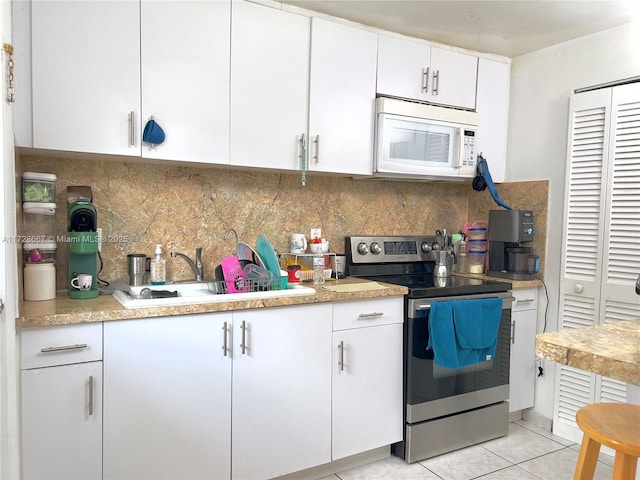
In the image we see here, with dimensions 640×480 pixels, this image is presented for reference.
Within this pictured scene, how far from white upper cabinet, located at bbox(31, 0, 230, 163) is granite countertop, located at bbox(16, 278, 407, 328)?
0.60 metres

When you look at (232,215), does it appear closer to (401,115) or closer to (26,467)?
(401,115)

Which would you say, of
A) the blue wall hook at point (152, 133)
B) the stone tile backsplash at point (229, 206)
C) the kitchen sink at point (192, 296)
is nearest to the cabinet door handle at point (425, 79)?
the stone tile backsplash at point (229, 206)

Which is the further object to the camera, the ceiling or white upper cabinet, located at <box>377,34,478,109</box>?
white upper cabinet, located at <box>377,34,478,109</box>

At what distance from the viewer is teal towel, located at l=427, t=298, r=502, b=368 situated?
2.36 m

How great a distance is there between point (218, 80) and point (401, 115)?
1001 mm

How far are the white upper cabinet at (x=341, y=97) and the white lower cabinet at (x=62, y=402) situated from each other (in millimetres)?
1330

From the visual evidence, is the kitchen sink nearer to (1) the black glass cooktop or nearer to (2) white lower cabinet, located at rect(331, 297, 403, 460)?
(2) white lower cabinet, located at rect(331, 297, 403, 460)

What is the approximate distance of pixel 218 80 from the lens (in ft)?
7.07

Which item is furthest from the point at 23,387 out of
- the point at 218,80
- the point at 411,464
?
the point at 411,464

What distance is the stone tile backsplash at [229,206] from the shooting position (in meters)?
2.24

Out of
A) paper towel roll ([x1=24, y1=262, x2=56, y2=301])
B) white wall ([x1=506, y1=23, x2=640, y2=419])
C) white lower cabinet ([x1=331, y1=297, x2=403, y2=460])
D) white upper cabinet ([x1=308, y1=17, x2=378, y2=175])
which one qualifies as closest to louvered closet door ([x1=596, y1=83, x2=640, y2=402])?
white wall ([x1=506, y1=23, x2=640, y2=419])

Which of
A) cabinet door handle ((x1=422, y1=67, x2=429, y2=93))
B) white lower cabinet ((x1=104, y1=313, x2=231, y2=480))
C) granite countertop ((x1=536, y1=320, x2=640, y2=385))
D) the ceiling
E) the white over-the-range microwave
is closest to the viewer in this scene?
granite countertop ((x1=536, y1=320, x2=640, y2=385))

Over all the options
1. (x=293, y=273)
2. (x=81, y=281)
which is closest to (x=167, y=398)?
(x=81, y=281)

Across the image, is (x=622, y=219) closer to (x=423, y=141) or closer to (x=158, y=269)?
(x=423, y=141)
